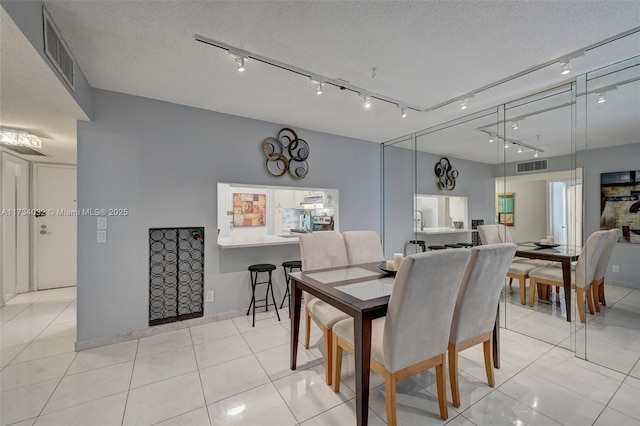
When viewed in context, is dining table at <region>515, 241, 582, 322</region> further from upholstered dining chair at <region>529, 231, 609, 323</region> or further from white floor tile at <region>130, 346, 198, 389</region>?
white floor tile at <region>130, 346, 198, 389</region>

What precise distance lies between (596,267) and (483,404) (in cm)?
178

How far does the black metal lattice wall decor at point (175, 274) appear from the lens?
2969 mm

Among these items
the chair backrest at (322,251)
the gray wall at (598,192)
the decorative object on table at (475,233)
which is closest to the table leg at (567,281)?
the gray wall at (598,192)

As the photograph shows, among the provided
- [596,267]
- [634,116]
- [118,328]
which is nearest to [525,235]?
[596,267]

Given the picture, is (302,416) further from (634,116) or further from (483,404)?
(634,116)

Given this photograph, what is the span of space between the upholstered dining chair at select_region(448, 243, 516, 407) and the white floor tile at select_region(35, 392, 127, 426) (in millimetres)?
2169

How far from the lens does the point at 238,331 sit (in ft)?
9.71

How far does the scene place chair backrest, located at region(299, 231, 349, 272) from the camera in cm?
268

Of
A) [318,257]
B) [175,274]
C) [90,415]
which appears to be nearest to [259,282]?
[175,274]

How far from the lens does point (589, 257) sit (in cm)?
245

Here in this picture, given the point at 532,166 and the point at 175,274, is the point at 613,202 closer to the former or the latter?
the point at 532,166

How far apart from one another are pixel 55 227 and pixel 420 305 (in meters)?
5.88

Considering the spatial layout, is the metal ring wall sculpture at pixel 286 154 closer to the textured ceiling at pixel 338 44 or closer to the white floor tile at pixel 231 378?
the textured ceiling at pixel 338 44

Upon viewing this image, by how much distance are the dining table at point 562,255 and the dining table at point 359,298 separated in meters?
1.08
